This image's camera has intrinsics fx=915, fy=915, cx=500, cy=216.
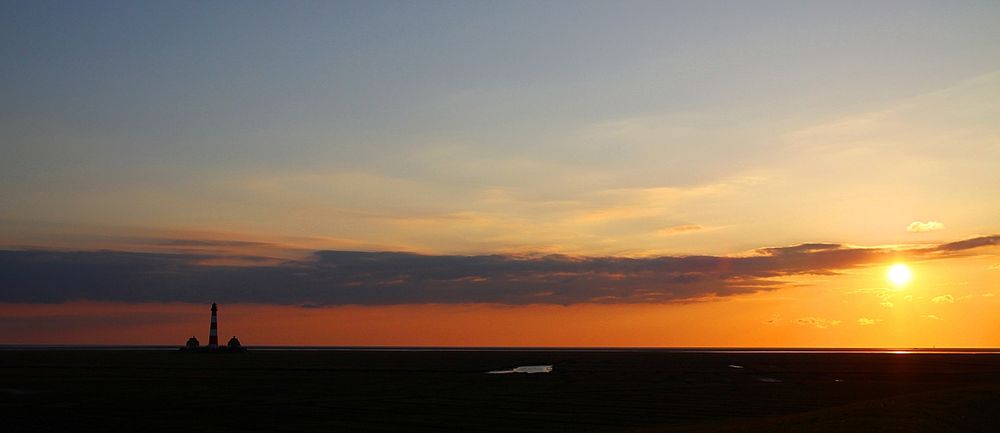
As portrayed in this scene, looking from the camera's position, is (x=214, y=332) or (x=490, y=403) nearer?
(x=490, y=403)

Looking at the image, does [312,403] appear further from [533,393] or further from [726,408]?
[726,408]

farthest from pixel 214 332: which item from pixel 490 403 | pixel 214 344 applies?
pixel 490 403

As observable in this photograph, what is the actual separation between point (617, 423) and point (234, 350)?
11770 centimetres

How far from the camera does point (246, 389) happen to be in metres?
51.5

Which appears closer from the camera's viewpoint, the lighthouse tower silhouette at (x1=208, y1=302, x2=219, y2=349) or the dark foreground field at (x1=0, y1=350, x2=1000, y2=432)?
the dark foreground field at (x1=0, y1=350, x2=1000, y2=432)

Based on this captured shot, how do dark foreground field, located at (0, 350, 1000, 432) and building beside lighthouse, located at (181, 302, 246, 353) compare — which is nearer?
dark foreground field, located at (0, 350, 1000, 432)

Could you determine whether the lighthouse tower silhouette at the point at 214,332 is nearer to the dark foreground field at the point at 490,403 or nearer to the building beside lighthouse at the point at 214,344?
the building beside lighthouse at the point at 214,344

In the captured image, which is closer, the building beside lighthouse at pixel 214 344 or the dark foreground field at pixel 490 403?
the dark foreground field at pixel 490 403

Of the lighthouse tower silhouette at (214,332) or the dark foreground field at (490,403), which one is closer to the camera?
the dark foreground field at (490,403)

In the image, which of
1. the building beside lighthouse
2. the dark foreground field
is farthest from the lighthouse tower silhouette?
the dark foreground field

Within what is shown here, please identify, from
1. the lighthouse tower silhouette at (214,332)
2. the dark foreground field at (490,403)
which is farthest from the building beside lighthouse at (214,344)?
the dark foreground field at (490,403)

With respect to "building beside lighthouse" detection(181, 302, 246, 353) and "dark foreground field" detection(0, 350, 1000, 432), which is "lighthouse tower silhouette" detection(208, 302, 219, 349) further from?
"dark foreground field" detection(0, 350, 1000, 432)

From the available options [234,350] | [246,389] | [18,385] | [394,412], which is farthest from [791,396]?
[234,350]

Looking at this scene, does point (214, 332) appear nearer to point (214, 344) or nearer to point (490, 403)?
point (214, 344)
